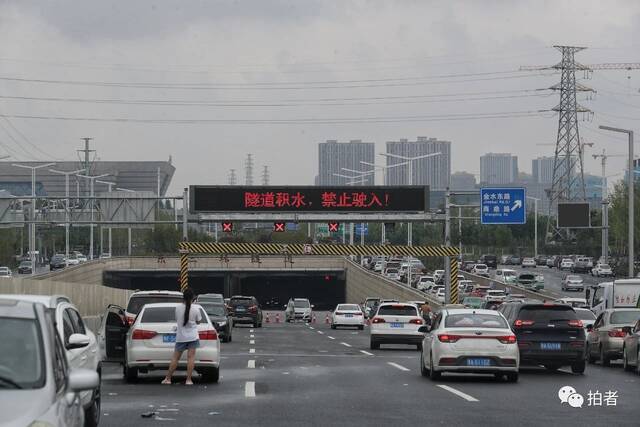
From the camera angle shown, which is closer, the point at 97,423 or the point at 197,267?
the point at 97,423

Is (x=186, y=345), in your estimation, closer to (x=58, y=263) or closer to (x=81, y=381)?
(x=81, y=381)

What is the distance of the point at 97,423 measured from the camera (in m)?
15.0

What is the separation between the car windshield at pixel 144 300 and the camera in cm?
3130

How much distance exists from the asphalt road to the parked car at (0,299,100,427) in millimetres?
5702

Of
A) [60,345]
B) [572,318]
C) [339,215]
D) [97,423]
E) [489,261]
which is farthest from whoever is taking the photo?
[489,261]

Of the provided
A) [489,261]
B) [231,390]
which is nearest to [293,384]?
[231,390]

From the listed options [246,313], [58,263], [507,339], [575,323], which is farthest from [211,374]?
[58,263]

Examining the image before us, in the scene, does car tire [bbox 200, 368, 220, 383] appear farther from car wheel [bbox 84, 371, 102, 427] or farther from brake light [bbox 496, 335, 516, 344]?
car wheel [bbox 84, 371, 102, 427]

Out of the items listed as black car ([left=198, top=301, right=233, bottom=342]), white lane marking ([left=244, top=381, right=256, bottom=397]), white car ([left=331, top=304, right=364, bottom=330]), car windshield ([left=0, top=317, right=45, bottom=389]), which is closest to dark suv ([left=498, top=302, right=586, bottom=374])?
white lane marking ([left=244, top=381, right=256, bottom=397])

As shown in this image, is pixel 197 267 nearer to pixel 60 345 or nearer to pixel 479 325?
pixel 479 325

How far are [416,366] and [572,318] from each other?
151 inches

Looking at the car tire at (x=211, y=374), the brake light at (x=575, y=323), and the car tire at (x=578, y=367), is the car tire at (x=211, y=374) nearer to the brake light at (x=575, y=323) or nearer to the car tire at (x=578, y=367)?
the car tire at (x=578, y=367)

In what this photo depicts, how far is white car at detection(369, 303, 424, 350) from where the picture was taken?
38.6m

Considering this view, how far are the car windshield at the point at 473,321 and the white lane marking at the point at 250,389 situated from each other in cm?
392
